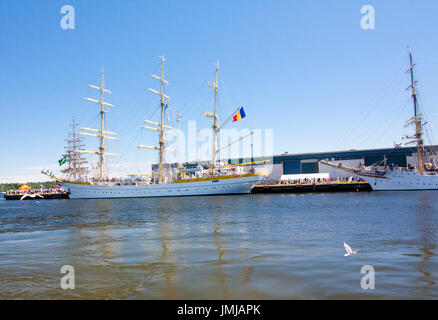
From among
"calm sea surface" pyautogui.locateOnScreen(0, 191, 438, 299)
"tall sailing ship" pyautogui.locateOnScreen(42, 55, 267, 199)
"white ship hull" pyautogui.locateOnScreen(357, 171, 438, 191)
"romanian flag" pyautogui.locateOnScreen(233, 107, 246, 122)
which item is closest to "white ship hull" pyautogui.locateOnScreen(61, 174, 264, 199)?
"tall sailing ship" pyautogui.locateOnScreen(42, 55, 267, 199)

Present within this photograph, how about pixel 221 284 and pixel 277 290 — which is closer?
pixel 277 290

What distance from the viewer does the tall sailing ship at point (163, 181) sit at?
7344cm

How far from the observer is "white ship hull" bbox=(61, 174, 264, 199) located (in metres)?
73.2

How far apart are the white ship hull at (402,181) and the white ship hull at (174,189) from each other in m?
24.6

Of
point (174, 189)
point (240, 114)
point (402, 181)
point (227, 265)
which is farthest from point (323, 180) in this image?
point (227, 265)

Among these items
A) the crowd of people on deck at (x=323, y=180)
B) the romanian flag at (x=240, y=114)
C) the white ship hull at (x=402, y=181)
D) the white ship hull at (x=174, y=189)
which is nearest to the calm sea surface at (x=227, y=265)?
the romanian flag at (x=240, y=114)

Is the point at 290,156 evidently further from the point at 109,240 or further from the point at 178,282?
the point at 178,282

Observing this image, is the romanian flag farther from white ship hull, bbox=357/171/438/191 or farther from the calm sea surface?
the calm sea surface

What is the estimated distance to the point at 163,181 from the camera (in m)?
81.7

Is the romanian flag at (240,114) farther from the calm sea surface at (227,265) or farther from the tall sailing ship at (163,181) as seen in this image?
the calm sea surface at (227,265)
